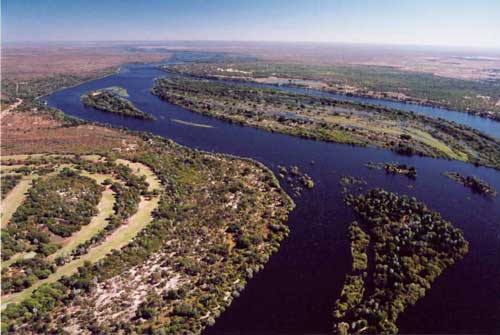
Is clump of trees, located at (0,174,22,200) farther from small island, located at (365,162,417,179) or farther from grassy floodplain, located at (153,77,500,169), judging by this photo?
small island, located at (365,162,417,179)

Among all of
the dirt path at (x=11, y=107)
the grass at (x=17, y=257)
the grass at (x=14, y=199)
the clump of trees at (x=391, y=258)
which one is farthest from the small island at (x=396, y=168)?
the dirt path at (x=11, y=107)

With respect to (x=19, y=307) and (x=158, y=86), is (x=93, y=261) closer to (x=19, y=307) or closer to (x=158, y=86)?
(x=19, y=307)

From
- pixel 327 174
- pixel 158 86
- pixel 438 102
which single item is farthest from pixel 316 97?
Answer: pixel 327 174

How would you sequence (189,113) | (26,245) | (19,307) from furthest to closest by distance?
(189,113)
(26,245)
(19,307)

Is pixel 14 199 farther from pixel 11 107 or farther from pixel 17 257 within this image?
pixel 11 107

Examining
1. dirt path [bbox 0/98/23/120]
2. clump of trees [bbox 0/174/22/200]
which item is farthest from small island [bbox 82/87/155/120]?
clump of trees [bbox 0/174/22/200]

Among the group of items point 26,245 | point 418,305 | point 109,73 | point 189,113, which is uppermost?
point 109,73

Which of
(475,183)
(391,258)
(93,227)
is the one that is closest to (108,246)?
(93,227)
